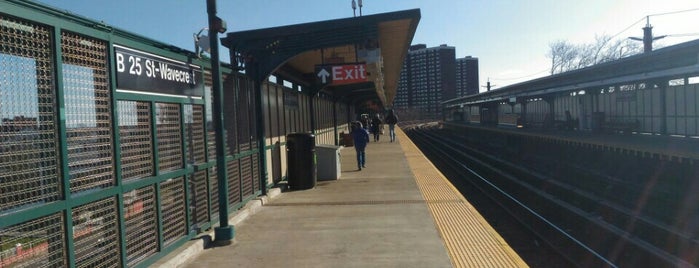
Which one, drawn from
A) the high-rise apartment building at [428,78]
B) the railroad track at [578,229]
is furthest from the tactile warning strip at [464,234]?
the high-rise apartment building at [428,78]

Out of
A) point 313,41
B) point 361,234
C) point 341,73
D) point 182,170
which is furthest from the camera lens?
point 341,73

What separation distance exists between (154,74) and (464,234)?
420 centimetres

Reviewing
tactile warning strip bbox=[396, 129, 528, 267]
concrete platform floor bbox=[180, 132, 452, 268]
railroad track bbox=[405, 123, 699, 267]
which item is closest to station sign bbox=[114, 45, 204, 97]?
concrete platform floor bbox=[180, 132, 452, 268]

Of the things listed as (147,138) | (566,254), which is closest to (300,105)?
(566,254)

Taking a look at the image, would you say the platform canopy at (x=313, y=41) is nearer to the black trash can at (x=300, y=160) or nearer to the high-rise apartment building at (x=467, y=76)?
the black trash can at (x=300, y=160)

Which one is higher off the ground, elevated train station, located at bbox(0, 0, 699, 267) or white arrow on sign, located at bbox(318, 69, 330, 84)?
white arrow on sign, located at bbox(318, 69, 330, 84)

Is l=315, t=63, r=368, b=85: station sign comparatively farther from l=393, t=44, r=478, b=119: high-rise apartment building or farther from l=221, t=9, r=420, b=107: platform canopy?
l=393, t=44, r=478, b=119: high-rise apartment building

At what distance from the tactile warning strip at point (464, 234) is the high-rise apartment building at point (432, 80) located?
116447mm

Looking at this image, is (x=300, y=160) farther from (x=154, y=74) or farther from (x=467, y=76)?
(x=467, y=76)

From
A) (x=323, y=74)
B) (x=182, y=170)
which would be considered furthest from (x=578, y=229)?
(x=182, y=170)

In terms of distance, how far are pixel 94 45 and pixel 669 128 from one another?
2487 centimetres

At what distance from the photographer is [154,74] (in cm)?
544

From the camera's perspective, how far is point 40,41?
372 cm

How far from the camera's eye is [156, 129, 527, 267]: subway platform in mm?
5820
